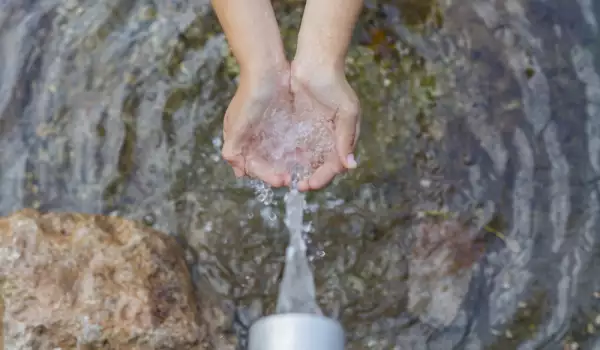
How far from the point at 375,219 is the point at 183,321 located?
3.10ft

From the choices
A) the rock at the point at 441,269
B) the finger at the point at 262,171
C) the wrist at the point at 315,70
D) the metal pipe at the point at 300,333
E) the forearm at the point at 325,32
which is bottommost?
the rock at the point at 441,269

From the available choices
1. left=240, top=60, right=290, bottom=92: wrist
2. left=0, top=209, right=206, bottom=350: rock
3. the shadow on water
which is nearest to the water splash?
the shadow on water

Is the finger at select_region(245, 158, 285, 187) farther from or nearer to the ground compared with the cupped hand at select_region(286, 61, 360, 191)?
nearer to the ground

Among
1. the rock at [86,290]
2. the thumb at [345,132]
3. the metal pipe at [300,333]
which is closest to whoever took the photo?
the metal pipe at [300,333]

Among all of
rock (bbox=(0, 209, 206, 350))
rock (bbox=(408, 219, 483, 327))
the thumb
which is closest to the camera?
rock (bbox=(0, 209, 206, 350))

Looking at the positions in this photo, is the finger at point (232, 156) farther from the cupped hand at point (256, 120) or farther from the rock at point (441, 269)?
the rock at point (441, 269)

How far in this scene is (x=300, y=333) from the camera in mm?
1489

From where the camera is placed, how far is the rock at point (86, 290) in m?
2.01

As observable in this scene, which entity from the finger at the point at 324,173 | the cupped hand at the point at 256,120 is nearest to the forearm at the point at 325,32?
the cupped hand at the point at 256,120

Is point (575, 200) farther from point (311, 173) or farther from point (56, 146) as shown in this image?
point (56, 146)

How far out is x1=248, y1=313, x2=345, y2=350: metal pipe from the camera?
1.49m

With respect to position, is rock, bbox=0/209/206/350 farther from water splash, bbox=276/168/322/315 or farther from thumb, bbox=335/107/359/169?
thumb, bbox=335/107/359/169

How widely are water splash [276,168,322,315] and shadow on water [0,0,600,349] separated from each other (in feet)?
0.15

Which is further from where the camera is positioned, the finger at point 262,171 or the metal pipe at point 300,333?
the finger at point 262,171
